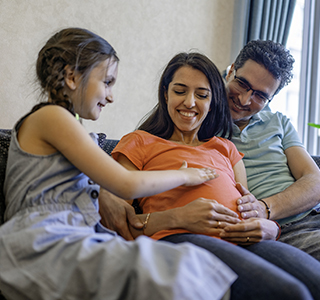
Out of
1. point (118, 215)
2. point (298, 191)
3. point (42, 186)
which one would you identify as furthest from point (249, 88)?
point (42, 186)

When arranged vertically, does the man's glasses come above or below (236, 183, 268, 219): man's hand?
above

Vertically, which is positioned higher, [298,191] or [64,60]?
[64,60]

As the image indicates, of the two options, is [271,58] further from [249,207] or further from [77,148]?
[77,148]

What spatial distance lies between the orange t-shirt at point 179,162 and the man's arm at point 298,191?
0.82ft

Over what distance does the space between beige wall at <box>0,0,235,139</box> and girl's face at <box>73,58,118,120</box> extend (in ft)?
3.12

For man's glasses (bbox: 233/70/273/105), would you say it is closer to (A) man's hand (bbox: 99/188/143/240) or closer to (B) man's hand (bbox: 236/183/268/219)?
(B) man's hand (bbox: 236/183/268/219)

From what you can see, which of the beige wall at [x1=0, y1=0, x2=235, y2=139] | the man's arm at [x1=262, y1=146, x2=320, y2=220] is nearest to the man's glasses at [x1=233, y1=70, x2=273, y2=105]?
the man's arm at [x1=262, y1=146, x2=320, y2=220]

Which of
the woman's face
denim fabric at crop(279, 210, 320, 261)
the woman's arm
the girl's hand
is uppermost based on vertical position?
the woman's face

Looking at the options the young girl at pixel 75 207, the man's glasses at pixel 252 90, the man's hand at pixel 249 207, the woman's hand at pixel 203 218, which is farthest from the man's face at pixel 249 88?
the woman's hand at pixel 203 218

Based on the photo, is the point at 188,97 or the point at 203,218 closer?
the point at 203,218

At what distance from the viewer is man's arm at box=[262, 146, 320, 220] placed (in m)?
1.54

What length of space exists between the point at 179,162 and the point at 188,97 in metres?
0.31

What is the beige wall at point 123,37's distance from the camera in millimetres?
2131

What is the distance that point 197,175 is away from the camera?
1.25 m
